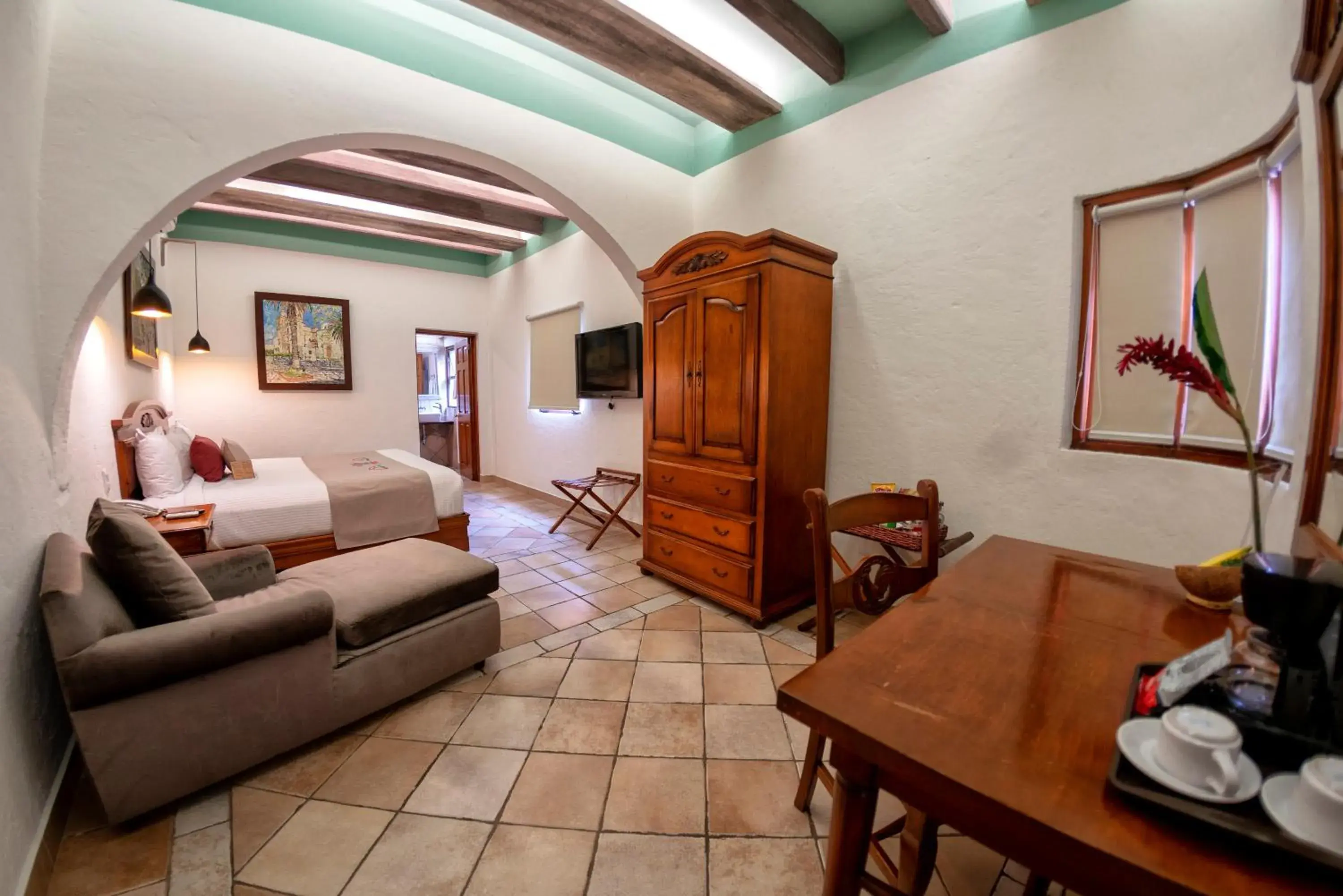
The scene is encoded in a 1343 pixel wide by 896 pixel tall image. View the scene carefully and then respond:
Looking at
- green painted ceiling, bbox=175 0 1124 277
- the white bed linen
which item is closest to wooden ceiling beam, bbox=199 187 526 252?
the white bed linen

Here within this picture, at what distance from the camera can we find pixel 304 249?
5.33 metres

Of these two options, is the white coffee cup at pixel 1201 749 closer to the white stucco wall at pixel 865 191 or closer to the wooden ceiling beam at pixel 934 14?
the white stucco wall at pixel 865 191

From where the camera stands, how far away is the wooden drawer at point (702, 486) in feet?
8.75

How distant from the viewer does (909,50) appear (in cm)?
255

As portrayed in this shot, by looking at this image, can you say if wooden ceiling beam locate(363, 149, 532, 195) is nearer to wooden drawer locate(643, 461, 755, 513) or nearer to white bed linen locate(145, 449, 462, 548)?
wooden drawer locate(643, 461, 755, 513)

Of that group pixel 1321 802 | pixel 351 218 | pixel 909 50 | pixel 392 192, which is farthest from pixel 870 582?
pixel 351 218

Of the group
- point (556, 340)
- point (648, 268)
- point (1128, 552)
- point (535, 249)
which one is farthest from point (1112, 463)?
point (535, 249)

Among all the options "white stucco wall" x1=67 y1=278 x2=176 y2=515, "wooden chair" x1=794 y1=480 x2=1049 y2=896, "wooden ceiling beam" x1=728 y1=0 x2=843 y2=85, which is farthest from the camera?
"wooden ceiling beam" x1=728 y1=0 x2=843 y2=85

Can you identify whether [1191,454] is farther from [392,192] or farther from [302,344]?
[302,344]

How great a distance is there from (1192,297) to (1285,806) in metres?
Result: 2.06

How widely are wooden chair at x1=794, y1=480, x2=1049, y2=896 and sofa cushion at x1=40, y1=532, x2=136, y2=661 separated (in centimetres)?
189

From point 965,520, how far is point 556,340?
4131 mm

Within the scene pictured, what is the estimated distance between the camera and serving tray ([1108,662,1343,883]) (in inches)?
18.8

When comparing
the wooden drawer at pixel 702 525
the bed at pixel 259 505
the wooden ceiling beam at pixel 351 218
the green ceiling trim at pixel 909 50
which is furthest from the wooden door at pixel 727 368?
the wooden ceiling beam at pixel 351 218
